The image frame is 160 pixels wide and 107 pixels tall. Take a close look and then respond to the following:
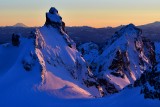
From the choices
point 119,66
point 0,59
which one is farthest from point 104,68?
point 0,59

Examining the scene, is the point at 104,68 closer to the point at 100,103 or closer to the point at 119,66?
the point at 119,66

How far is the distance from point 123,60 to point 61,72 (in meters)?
36.1

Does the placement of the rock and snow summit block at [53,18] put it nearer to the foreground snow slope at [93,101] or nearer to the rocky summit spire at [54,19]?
the rocky summit spire at [54,19]

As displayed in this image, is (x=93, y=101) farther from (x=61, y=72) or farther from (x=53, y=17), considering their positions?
(x=53, y=17)

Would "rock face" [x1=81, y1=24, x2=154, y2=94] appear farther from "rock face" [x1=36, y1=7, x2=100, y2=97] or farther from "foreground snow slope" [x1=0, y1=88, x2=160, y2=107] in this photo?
"foreground snow slope" [x1=0, y1=88, x2=160, y2=107]

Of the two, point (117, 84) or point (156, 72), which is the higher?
point (156, 72)

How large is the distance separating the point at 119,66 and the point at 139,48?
→ 67.7 ft

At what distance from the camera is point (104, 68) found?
124 meters

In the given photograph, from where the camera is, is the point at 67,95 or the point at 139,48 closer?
the point at 67,95

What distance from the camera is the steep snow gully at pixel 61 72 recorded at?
74.3 metres

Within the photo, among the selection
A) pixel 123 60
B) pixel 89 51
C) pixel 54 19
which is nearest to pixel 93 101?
pixel 54 19

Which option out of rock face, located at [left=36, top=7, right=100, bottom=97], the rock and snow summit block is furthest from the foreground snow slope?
the rock and snow summit block

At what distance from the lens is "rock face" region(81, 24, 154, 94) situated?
385 feet

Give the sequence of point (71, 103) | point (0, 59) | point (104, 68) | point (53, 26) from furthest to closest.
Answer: point (104, 68) → point (53, 26) → point (0, 59) → point (71, 103)
